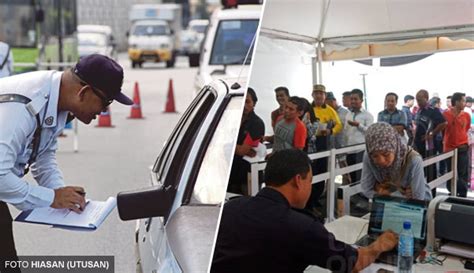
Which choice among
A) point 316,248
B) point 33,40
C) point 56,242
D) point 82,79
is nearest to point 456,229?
point 316,248

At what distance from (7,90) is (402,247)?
1235 mm

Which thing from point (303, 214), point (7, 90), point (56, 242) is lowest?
point (56, 242)

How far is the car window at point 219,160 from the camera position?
1.45 meters

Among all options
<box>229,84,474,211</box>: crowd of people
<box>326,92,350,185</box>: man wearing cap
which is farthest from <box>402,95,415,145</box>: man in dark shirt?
<box>326,92,350,185</box>: man wearing cap

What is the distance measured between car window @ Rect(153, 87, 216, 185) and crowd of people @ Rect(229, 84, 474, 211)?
40 cm

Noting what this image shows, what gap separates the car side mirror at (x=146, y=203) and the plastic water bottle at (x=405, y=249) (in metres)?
0.61

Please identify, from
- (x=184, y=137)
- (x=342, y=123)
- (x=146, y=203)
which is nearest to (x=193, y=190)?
(x=146, y=203)

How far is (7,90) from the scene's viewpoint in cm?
201

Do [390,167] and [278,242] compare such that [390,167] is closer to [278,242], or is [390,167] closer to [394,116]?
[394,116]

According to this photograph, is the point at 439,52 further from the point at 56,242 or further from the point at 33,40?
the point at 33,40

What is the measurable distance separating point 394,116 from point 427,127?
0.21 ft

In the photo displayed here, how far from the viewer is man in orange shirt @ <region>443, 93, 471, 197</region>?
129 centimetres

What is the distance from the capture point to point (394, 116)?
131 centimetres

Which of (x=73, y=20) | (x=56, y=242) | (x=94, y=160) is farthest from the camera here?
(x=94, y=160)
